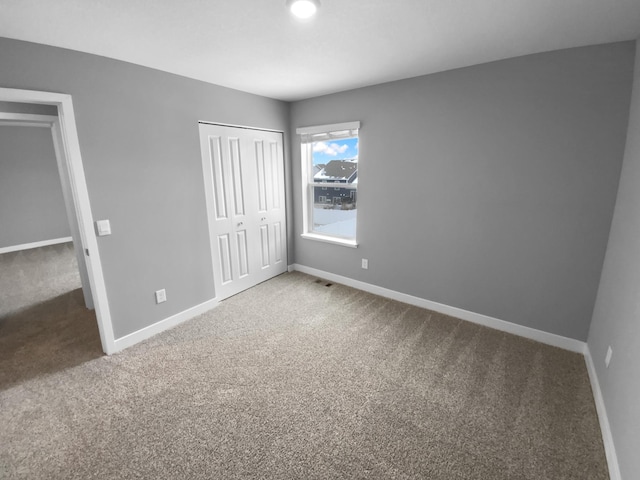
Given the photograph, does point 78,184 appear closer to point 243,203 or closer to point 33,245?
point 243,203

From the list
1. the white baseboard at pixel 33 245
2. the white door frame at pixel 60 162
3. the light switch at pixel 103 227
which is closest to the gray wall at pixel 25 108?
the white door frame at pixel 60 162

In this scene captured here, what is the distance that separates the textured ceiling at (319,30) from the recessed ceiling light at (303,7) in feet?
0.17

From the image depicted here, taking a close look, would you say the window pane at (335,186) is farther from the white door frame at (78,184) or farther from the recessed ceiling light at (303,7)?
the white door frame at (78,184)

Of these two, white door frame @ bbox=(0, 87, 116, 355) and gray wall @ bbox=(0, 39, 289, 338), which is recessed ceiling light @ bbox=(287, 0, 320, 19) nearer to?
gray wall @ bbox=(0, 39, 289, 338)

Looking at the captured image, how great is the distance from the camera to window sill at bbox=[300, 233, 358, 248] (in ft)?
11.7

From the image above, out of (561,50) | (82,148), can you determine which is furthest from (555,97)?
(82,148)

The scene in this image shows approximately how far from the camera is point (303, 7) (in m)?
1.46

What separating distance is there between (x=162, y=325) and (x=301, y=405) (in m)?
1.69

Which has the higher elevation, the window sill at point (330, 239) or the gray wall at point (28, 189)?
the gray wall at point (28, 189)

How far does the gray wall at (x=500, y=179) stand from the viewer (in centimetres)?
205

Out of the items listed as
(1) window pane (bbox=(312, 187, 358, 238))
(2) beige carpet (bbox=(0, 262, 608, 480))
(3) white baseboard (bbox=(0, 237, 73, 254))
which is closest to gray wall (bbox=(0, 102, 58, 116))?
(2) beige carpet (bbox=(0, 262, 608, 480))

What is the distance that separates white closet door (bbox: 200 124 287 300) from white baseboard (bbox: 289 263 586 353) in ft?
3.06

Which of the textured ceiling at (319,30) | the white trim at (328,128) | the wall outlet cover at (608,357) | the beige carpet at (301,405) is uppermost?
the textured ceiling at (319,30)

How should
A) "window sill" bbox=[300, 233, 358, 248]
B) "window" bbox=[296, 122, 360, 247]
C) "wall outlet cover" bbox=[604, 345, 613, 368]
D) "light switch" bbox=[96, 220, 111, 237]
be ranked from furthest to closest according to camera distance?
"window sill" bbox=[300, 233, 358, 248] < "window" bbox=[296, 122, 360, 247] < "light switch" bbox=[96, 220, 111, 237] < "wall outlet cover" bbox=[604, 345, 613, 368]
